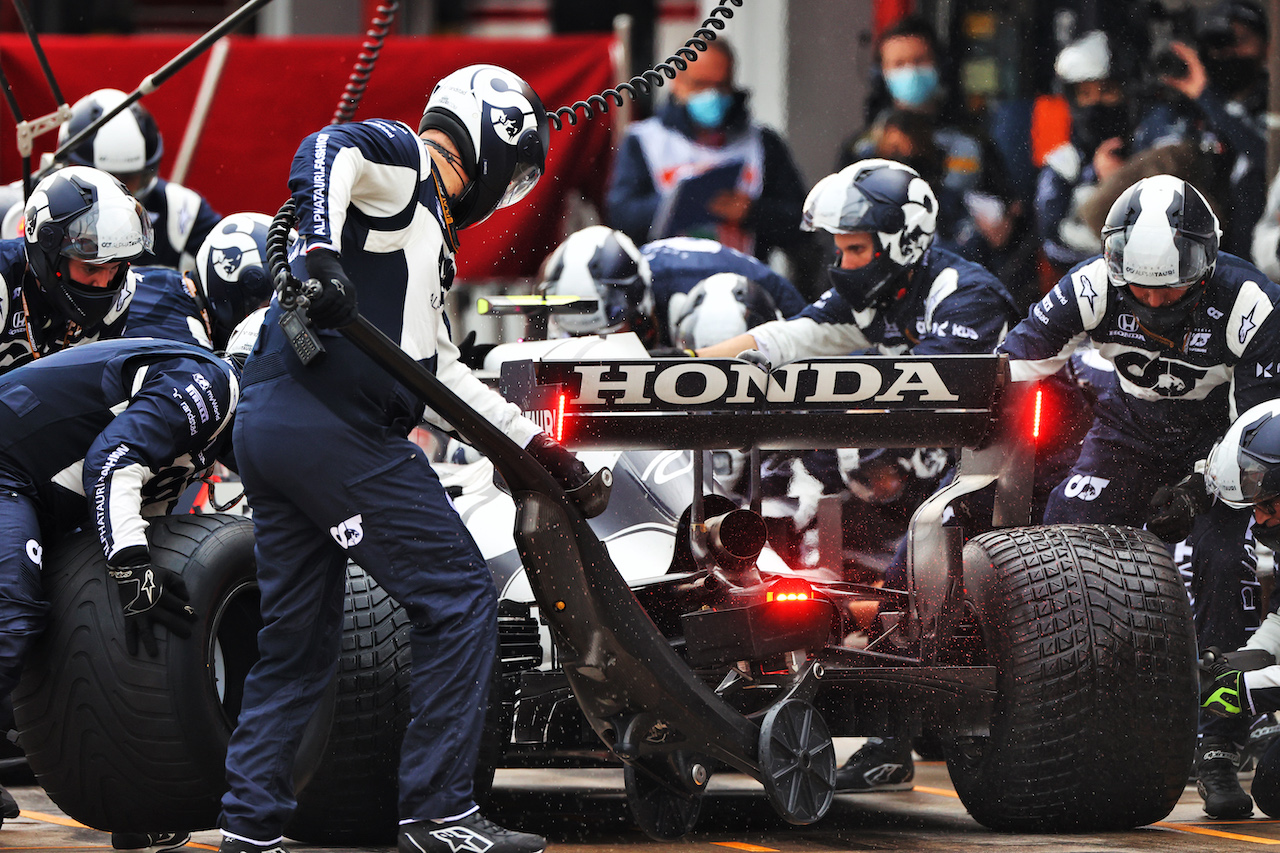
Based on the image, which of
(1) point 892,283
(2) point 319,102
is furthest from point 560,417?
(2) point 319,102

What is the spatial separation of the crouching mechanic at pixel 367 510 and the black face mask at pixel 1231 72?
233 inches

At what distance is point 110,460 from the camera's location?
509 centimetres

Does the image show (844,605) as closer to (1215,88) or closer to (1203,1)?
(1215,88)

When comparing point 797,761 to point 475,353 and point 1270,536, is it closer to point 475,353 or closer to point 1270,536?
point 1270,536

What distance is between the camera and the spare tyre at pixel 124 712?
16.1 feet

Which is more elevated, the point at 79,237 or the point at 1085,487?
the point at 79,237

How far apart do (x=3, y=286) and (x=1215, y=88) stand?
606 cm

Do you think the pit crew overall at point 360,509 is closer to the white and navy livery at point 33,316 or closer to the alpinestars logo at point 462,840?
the alpinestars logo at point 462,840

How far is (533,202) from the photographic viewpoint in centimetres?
1197

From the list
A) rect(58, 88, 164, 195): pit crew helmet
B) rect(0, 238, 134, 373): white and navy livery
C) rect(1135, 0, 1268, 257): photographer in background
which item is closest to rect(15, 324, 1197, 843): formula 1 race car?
rect(0, 238, 134, 373): white and navy livery

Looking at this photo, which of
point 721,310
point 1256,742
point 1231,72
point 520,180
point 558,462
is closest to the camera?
point 558,462

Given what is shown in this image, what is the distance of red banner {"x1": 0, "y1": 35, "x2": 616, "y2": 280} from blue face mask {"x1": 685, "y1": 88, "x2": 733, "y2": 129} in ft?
4.72

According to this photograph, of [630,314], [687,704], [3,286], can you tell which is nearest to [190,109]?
[630,314]

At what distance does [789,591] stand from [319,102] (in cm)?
757
